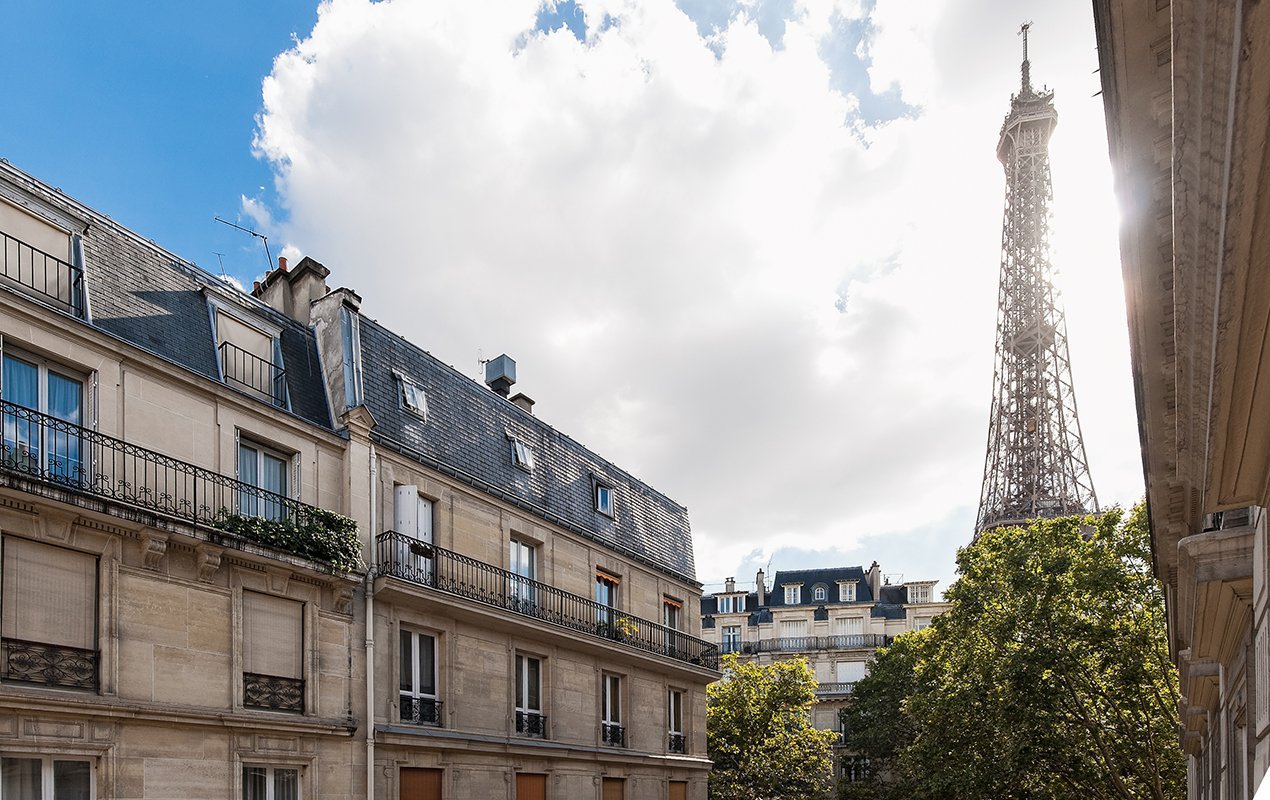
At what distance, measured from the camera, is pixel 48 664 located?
11438mm

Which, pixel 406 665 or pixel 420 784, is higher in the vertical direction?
pixel 406 665

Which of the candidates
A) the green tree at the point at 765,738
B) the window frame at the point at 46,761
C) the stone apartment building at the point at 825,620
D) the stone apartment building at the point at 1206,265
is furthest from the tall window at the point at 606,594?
the stone apartment building at the point at 825,620

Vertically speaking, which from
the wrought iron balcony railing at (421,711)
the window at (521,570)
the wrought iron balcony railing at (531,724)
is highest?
the window at (521,570)

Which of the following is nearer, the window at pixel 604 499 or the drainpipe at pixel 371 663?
the drainpipe at pixel 371 663

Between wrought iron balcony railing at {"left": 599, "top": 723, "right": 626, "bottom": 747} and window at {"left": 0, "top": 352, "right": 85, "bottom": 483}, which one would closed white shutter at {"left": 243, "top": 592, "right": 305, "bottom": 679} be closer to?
window at {"left": 0, "top": 352, "right": 85, "bottom": 483}

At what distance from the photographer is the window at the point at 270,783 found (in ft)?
44.9

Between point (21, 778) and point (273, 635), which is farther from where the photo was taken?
point (273, 635)

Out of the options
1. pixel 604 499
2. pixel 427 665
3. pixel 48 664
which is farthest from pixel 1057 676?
pixel 48 664

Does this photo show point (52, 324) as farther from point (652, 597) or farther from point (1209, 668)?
point (652, 597)

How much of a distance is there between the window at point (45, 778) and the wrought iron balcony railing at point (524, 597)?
17.5 ft

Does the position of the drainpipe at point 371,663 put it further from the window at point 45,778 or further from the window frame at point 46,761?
the window frame at point 46,761

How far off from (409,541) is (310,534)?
2394 millimetres

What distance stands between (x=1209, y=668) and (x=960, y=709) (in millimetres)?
19317

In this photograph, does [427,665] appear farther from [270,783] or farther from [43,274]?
[43,274]
